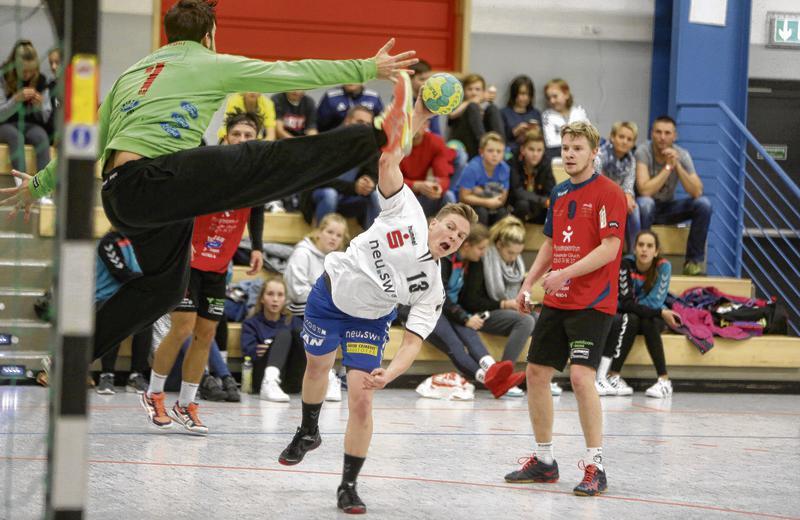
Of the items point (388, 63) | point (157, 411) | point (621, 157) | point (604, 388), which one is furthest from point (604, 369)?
point (388, 63)

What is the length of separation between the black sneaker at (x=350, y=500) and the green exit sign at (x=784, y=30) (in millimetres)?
10019

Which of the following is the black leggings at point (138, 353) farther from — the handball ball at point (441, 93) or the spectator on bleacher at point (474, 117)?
the handball ball at point (441, 93)

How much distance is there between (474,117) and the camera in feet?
36.3

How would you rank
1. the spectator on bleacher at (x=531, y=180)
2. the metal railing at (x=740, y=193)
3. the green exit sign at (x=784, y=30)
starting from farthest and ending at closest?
the green exit sign at (x=784, y=30), the metal railing at (x=740, y=193), the spectator on bleacher at (x=531, y=180)

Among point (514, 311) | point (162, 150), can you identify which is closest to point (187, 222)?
point (162, 150)

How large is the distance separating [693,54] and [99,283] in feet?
24.7

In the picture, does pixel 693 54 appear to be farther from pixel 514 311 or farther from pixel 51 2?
pixel 51 2

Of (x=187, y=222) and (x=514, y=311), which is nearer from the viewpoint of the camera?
(x=187, y=222)

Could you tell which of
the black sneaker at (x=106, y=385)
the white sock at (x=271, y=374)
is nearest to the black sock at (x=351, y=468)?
the white sock at (x=271, y=374)

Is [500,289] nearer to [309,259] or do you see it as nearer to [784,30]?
[309,259]

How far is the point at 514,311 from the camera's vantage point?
9.59 meters

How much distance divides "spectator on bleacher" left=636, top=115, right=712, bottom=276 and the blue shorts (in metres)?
6.38

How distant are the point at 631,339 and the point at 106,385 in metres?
4.43

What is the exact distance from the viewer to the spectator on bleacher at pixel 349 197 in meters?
9.93
